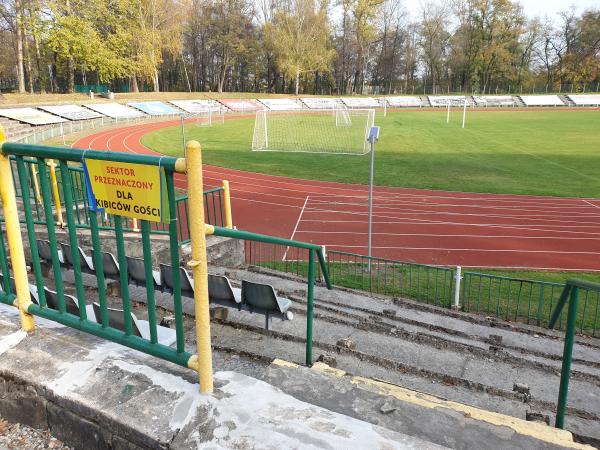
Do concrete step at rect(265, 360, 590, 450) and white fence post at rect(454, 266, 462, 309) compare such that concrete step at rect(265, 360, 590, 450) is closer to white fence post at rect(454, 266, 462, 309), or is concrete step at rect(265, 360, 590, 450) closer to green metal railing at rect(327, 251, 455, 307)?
white fence post at rect(454, 266, 462, 309)

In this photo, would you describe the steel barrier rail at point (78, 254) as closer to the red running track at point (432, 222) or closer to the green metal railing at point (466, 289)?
the green metal railing at point (466, 289)

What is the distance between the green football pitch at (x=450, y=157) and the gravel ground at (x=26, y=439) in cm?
1912

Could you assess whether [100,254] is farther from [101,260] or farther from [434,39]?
[434,39]

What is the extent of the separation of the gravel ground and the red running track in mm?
10316

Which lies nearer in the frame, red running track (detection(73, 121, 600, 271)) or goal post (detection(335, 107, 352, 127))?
red running track (detection(73, 121, 600, 271))

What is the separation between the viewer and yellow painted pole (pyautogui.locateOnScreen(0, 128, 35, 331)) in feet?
10.3

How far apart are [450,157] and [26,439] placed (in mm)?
27546

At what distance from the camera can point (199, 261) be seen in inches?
96.4

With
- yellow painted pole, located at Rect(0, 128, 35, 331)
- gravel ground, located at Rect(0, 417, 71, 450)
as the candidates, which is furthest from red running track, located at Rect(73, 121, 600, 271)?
gravel ground, located at Rect(0, 417, 71, 450)

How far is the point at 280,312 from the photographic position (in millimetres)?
5172

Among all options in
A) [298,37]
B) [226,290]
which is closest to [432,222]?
[226,290]

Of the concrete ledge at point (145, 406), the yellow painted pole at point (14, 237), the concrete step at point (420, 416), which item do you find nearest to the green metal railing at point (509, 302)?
the concrete step at point (420, 416)

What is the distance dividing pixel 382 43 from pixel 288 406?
93.7 m

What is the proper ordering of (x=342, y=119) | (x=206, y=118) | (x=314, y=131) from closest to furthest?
(x=314, y=131), (x=342, y=119), (x=206, y=118)
